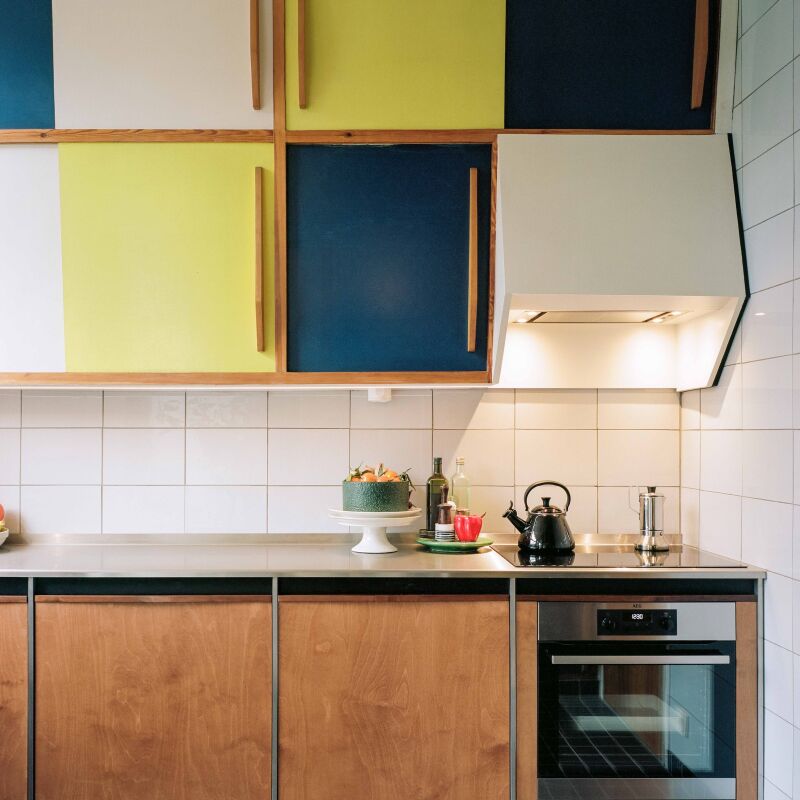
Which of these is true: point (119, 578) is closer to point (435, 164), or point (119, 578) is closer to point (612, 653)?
point (612, 653)

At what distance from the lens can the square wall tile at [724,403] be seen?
2330mm

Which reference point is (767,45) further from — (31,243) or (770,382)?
(31,243)

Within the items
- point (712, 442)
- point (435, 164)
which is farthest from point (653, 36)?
point (712, 442)

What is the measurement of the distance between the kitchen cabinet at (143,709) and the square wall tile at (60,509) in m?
0.60

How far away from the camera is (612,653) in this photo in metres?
2.16

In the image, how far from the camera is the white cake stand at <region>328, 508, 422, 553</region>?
8.02 ft

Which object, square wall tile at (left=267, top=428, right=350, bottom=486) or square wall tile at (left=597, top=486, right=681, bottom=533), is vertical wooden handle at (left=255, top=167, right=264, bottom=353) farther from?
square wall tile at (left=597, top=486, right=681, bottom=533)

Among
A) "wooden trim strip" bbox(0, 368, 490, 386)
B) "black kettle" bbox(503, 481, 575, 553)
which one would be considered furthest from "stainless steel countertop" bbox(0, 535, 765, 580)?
"wooden trim strip" bbox(0, 368, 490, 386)

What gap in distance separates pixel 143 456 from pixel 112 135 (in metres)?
1.08

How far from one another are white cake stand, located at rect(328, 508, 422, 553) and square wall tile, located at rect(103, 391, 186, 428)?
2.31ft

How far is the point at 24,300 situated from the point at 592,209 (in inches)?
69.9

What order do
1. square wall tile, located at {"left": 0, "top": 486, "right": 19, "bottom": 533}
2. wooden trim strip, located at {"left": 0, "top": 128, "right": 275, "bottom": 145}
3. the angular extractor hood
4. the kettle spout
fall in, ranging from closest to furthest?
the angular extractor hood → wooden trim strip, located at {"left": 0, "top": 128, "right": 275, "bottom": 145} → the kettle spout → square wall tile, located at {"left": 0, "top": 486, "right": 19, "bottom": 533}

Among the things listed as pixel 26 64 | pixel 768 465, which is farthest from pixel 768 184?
pixel 26 64

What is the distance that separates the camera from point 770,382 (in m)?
2.13
